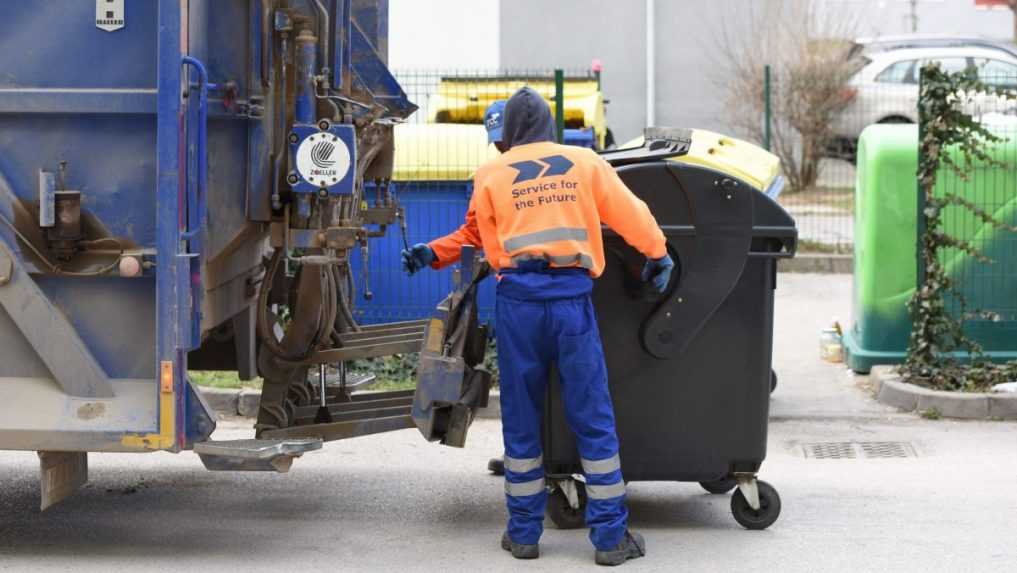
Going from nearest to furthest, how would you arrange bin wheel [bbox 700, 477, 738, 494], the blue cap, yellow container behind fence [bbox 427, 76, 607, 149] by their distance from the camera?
1. the blue cap
2. bin wheel [bbox 700, 477, 738, 494]
3. yellow container behind fence [bbox 427, 76, 607, 149]

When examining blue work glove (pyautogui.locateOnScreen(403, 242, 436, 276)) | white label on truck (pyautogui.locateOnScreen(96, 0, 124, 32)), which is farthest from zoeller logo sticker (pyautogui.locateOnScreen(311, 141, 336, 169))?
white label on truck (pyautogui.locateOnScreen(96, 0, 124, 32))

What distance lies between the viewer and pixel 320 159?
226 inches

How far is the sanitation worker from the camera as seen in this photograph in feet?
18.1

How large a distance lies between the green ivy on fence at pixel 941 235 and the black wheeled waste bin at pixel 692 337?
3071 mm

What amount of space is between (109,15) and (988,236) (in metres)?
5.45

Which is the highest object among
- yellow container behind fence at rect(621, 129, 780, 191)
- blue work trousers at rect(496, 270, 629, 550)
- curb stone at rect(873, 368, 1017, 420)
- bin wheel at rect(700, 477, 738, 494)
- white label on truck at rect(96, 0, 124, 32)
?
white label on truck at rect(96, 0, 124, 32)

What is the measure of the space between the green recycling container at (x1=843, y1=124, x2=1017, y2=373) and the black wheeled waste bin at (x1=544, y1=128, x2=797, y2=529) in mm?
3317

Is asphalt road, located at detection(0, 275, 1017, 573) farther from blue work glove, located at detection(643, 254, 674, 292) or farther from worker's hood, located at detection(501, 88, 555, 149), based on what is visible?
worker's hood, located at detection(501, 88, 555, 149)

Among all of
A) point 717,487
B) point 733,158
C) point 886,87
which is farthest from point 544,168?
point 886,87

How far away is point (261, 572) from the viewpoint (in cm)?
552

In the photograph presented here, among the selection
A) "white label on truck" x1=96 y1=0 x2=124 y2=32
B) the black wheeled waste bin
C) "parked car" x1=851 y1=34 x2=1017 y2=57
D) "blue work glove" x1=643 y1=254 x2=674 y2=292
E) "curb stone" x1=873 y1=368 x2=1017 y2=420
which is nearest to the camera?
"white label on truck" x1=96 y1=0 x2=124 y2=32

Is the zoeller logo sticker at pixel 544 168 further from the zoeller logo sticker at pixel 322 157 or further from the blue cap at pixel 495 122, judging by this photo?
the zoeller logo sticker at pixel 322 157

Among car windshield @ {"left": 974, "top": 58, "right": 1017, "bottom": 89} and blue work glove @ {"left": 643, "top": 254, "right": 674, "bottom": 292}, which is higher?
car windshield @ {"left": 974, "top": 58, "right": 1017, "bottom": 89}

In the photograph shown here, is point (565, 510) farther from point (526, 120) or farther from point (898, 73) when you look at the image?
point (898, 73)
